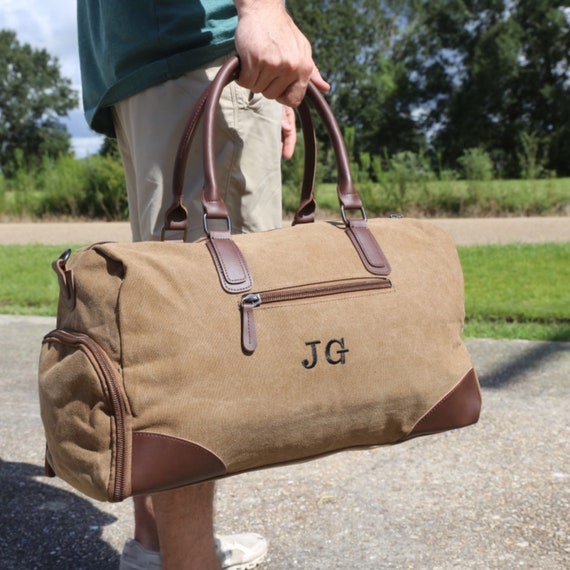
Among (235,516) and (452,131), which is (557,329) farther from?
(452,131)

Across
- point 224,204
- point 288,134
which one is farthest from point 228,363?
point 288,134

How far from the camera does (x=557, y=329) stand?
481 centimetres

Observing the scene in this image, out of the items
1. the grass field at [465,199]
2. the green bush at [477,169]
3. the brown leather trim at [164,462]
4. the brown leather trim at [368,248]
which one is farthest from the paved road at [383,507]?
the green bush at [477,169]

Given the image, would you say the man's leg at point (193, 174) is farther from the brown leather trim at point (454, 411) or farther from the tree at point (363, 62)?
the tree at point (363, 62)

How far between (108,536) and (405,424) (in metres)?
1.13

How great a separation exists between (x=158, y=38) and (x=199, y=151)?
266 millimetres

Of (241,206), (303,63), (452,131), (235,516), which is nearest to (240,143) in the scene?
(241,206)

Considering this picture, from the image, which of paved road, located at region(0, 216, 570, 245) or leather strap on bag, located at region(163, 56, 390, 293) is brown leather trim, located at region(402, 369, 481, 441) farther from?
paved road, located at region(0, 216, 570, 245)

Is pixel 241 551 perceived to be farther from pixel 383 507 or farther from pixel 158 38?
pixel 158 38

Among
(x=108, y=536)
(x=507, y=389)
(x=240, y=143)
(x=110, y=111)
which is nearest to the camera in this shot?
(x=240, y=143)

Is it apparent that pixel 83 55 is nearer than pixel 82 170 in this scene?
Yes

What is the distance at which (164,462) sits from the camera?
1.47m

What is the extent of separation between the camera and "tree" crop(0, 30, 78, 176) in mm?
61250

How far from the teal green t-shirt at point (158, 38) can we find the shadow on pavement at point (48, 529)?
1.25 m
